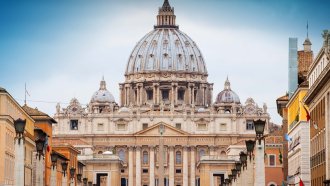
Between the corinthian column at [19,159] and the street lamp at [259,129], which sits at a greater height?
the street lamp at [259,129]

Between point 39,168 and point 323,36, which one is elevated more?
point 323,36

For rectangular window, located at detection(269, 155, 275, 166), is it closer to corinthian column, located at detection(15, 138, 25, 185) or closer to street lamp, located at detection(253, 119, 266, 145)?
corinthian column, located at detection(15, 138, 25, 185)

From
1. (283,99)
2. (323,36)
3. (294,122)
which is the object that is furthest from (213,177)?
(323,36)

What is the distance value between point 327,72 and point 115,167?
13695cm

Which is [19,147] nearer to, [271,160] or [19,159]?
[19,159]

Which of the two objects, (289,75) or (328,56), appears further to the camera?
(289,75)

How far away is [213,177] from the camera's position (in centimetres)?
19012

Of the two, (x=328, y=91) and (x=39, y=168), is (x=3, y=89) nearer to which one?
(x=39, y=168)

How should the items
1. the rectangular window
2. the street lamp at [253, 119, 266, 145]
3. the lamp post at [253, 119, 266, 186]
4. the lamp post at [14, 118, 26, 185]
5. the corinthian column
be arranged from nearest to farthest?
the lamp post at [253, 119, 266, 186] < the street lamp at [253, 119, 266, 145] < the lamp post at [14, 118, 26, 185] < the corinthian column < the rectangular window

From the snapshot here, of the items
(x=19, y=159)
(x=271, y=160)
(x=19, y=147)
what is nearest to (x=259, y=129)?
(x=19, y=147)

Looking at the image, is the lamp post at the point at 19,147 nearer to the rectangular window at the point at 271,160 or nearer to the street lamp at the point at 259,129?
the street lamp at the point at 259,129

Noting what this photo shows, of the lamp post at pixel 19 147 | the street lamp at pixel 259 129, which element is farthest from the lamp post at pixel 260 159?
the lamp post at pixel 19 147

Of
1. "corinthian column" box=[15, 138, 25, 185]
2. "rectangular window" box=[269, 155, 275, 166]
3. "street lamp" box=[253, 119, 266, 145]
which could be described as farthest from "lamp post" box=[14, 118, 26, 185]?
"rectangular window" box=[269, 155, 275, 166]

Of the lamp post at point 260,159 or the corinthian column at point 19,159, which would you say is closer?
the lamp post at point 260,159
